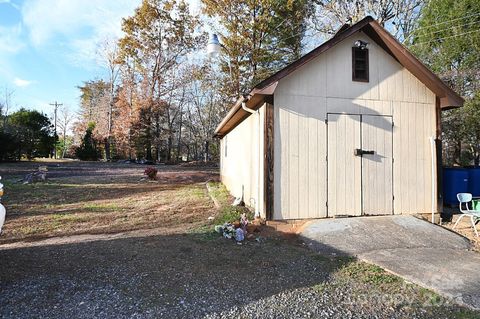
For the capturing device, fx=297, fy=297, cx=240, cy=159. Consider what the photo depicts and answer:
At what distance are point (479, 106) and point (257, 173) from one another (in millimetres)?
10426

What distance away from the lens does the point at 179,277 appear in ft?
11.4

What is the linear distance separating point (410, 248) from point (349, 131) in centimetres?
247

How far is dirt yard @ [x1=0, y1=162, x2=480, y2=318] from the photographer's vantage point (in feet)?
9.13

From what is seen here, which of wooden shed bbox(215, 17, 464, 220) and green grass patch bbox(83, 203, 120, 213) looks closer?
wooden shed bbox(215, 17, 464, 220)

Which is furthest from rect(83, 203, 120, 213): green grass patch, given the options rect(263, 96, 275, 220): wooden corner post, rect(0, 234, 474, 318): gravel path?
rect(263, 96, 275, 220): wooden corner post

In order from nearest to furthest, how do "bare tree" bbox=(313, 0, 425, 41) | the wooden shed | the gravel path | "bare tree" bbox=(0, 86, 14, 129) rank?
the gravel path < the wooden shed < "bare tree" bbox=(313, 0, 425, 41) < "bare tree" bbox=(0, 86, 14, 129)

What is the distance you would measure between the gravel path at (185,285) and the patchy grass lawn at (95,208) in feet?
4.15

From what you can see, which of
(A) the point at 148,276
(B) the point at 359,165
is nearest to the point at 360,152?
(B) the point at 359,165

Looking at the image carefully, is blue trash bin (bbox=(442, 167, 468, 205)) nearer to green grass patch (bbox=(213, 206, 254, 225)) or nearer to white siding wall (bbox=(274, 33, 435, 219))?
white siding wall (bbox=(274, 33, 435, 219))

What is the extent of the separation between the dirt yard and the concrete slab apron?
0.85 feet

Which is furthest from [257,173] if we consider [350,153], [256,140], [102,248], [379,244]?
[102,248]

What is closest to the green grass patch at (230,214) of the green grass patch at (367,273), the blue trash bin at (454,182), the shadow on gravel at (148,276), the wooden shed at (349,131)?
the wooden shed at (349,131)

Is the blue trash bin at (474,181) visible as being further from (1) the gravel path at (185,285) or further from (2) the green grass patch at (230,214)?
(2) the green grass patch at (230,214)

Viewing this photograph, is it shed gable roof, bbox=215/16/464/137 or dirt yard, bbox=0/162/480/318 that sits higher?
shed gable roof, bbox=215/16/464/137
